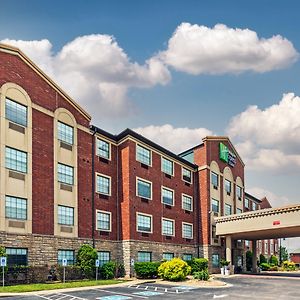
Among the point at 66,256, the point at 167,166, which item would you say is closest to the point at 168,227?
the point at 167,166

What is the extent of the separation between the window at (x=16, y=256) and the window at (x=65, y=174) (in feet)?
22.3

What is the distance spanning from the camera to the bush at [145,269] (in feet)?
137

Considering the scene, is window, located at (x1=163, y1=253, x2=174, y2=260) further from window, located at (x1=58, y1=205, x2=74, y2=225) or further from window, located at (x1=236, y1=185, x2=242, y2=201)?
window, located at (x1=236, y1=185, x2=242, y2=201)

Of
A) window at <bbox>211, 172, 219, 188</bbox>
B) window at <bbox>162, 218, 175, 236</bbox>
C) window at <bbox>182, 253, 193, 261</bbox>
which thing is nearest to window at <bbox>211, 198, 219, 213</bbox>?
window at <bbox>211, 172, 219, 188</bbox>

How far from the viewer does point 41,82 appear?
1444 inches

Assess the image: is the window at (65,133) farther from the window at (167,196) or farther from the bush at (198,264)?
the bush at (198,264)

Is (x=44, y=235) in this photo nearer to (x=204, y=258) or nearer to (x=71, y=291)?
(x=71, y=291)

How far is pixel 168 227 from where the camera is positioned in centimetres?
5041

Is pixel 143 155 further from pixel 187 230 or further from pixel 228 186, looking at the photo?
pixel 228 186

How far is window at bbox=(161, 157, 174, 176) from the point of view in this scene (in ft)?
166

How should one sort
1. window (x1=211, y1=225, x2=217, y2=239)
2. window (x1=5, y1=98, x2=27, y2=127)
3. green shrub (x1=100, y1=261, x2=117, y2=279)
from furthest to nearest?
1. window (x1=211, y1=225, x2=217, y2=239)
2. green shrub (x1=100, y1=261, x2=117, y2=279)
3. window (x1=5, y1=98, x2=27, y2=127)

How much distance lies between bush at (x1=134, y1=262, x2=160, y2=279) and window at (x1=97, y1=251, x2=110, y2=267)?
2.69 metres

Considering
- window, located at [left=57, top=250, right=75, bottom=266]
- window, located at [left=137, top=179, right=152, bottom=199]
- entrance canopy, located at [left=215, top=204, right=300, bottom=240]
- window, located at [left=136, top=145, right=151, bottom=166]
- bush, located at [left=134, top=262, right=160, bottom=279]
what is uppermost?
window, located at [left=136, top=145, right=151, bottom=166]

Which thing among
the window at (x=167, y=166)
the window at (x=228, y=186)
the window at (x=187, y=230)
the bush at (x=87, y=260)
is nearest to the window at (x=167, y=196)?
the window at (x=167, y=166)
